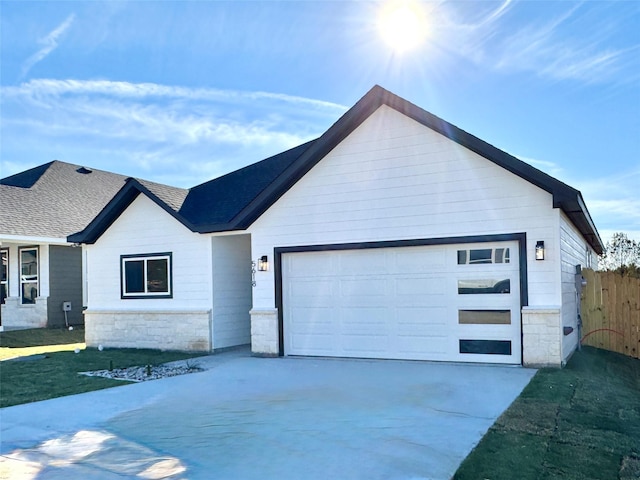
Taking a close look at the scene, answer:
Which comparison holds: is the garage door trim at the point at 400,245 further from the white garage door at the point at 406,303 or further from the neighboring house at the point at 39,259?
the neighboring house at the point at 39,259

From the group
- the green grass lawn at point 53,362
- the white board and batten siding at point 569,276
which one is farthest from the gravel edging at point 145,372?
the white board and batten siding at point 569,276

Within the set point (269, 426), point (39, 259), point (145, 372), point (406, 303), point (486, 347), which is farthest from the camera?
point (39, 259)

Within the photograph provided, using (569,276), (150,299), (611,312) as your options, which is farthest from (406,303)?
(150,299)

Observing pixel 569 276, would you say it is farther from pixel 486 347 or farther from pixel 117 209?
pixel 117 209

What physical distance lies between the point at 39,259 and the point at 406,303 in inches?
568

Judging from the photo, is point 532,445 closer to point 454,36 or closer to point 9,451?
point 9,451

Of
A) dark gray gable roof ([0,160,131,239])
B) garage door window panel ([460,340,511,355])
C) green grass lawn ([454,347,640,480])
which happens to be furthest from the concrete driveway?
dark gray gable roof ([0,160,131,239])

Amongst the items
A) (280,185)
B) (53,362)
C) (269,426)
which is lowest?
(53,362)

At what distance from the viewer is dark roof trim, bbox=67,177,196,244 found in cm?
1475

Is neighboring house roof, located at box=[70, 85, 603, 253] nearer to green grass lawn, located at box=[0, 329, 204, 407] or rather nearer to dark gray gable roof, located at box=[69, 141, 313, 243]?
dark gray gable roof, located at box=[69, 141, 313, 243]

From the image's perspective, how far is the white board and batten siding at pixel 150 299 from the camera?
14.1 m

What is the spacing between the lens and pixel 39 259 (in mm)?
19609

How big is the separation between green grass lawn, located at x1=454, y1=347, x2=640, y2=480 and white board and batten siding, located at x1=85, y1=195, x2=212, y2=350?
8574mm

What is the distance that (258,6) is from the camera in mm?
11875
